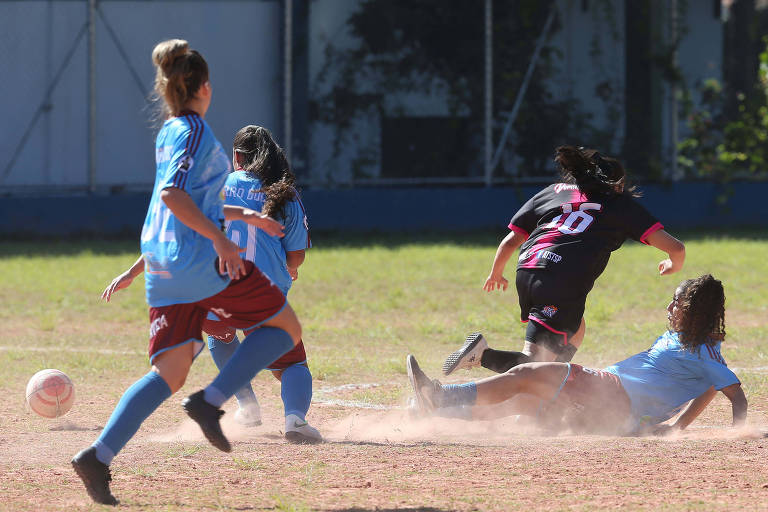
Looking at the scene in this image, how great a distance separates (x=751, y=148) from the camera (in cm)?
1855

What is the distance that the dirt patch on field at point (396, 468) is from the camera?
4324 mm

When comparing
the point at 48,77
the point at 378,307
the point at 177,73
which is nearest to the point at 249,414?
the point at 177,73

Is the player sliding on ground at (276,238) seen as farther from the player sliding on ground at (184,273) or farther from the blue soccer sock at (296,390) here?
the player sliding on ground at (184,273)

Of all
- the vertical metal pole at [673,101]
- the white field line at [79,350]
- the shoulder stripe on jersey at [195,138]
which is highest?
the vertical metal pole at [673,101]

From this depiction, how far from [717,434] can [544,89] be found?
13.5m

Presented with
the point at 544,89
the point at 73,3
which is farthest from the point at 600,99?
the point at 73,3

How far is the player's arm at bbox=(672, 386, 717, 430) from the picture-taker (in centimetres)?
561

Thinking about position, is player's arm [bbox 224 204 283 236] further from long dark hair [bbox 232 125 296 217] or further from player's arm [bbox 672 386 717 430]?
player's arm [bbox 672 386 717 430]

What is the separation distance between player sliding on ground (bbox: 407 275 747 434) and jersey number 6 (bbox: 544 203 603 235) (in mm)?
639

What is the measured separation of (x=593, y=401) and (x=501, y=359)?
0.61 m

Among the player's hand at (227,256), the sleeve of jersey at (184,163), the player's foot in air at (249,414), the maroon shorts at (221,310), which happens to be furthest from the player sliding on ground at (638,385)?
the sleeve of jersey at (184,163)

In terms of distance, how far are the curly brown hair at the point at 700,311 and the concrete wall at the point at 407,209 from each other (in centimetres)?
1184

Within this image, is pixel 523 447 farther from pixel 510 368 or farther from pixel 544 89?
pixel 544 89

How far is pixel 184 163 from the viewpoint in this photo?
4.15m
